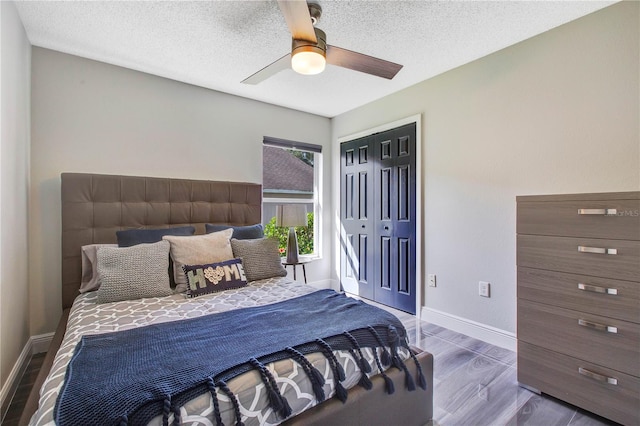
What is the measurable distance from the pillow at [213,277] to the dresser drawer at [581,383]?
6.50ft

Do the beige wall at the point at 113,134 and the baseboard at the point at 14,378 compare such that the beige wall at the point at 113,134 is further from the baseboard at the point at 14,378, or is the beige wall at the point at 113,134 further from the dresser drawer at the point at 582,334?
the dresser drawer at the point at 582,334

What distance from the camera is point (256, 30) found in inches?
86.0

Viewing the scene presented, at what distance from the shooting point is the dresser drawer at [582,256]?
156cm

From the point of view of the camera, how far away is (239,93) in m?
3.36

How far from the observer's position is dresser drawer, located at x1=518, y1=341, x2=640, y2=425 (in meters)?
1.54

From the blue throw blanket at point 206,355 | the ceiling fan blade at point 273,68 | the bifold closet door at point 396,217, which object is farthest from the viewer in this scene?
the bifold closet door at point 396,217

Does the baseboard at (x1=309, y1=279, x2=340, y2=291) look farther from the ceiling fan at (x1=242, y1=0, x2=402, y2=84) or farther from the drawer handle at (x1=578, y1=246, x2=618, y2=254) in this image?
the drawer handle at (x1=578, y1=246, x2=618, y2=254)

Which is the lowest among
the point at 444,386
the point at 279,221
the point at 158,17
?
the point at 444,386

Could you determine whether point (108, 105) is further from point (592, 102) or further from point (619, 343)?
point (619, 343)

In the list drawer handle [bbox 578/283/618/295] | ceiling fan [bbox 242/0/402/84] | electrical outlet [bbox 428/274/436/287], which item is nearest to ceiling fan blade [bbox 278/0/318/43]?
ceiling fan [bbox 242/0/402/84]

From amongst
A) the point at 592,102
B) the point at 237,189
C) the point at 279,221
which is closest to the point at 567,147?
the point at 592,102

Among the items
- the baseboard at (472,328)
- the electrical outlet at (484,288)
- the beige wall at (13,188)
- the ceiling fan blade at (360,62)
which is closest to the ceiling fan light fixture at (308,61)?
the ceiling fan blade at (360,62)

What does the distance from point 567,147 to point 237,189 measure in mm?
2885

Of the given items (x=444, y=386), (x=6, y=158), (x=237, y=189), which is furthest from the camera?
(x=237, y=189)
